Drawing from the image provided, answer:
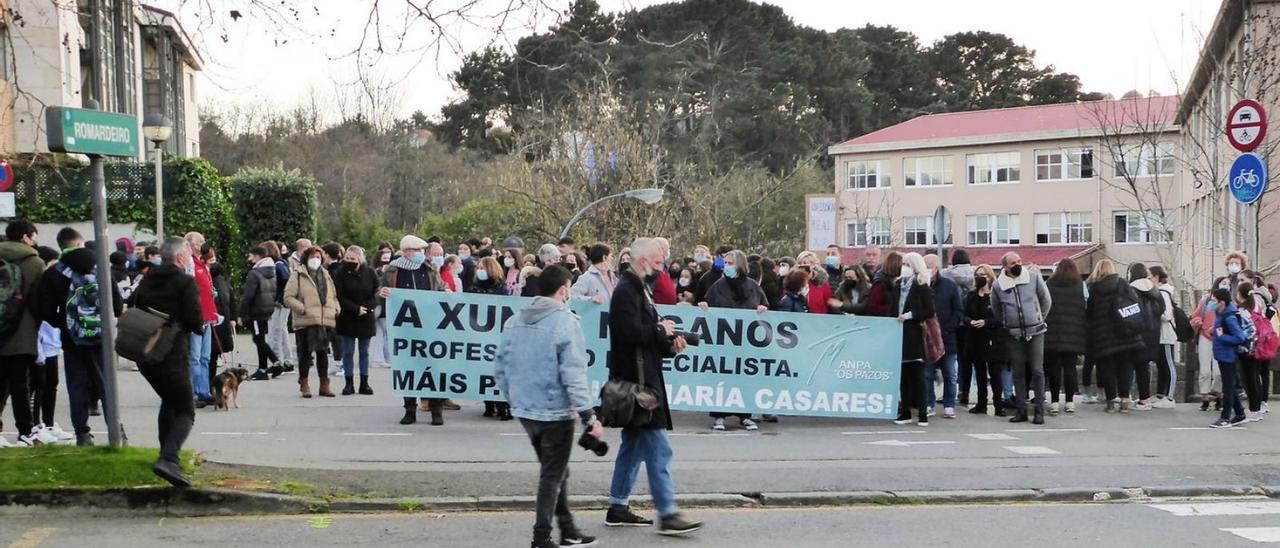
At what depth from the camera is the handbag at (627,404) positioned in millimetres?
8180

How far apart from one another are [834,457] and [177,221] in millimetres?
21697

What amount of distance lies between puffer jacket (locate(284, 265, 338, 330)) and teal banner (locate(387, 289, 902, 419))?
248 centimetres

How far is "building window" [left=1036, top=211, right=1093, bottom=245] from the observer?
219ft

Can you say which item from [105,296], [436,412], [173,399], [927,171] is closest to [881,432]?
[436,412]

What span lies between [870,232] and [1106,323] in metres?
56.1

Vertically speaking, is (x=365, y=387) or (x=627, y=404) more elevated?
(x=627, y=404)

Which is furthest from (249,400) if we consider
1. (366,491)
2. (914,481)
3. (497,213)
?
(497,213)

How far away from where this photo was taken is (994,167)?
6869 cm

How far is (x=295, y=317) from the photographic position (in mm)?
15820

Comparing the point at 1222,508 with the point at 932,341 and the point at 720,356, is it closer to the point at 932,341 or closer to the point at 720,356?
the point at 932,341

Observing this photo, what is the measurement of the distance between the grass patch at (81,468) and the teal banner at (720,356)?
3806mm

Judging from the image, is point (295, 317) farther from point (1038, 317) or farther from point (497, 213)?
point (497, 213)

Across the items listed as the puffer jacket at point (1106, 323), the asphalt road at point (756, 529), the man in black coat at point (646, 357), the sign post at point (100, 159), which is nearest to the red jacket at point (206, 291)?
the sign post at point (100, 159)

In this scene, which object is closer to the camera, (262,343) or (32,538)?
(32,538)
